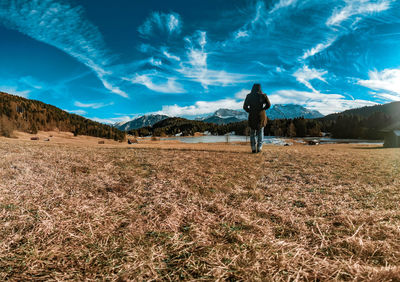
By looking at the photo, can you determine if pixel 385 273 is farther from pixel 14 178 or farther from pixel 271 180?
pixel 14 178

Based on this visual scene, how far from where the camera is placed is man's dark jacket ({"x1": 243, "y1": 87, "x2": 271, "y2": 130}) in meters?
12.1

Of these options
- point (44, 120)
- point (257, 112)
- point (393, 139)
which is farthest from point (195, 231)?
point (44, 120)

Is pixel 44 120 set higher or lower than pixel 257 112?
higher

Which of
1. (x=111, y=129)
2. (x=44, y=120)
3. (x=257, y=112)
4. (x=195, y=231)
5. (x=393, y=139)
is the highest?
(x=44, y=120)

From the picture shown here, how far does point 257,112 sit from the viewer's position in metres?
12.1

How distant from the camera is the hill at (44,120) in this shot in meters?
105

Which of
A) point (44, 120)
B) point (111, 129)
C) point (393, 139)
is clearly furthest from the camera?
point (111, 129)

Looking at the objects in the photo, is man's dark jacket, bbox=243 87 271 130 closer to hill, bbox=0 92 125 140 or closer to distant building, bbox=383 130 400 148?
distant building, bbox=383 130 400 148

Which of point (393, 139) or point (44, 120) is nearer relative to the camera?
point (393, 139)

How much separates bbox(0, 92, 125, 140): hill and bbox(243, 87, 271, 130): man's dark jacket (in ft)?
425

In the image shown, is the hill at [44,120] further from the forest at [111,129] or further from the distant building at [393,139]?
the distant building at [393,139]

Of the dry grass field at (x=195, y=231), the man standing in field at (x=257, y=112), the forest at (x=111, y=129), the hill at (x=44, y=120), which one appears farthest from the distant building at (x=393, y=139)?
the hill at (x=44, y=120)

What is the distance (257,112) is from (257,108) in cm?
33

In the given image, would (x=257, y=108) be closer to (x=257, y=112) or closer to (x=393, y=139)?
(x=257, y=112)
